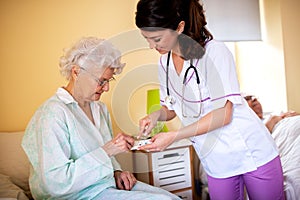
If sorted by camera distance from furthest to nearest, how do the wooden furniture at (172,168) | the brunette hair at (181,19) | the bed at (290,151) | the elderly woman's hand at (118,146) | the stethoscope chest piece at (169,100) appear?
the wooden furniture at (172,168)
the bed at (290,151)
the stethoscope chest piece at (169,100)
the elderly woman's hand at (118,146)
the brunette hair at (181,19)

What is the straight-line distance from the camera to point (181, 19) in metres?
0.92

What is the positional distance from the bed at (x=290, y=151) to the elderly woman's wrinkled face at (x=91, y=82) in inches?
35.6

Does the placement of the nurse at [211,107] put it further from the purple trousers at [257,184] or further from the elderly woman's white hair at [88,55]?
the elderly woman's white hair at [88,55]

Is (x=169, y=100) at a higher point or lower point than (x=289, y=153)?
higher

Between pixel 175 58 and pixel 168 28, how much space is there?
173mm

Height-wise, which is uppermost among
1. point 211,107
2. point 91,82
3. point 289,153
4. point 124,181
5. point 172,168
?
point 91,82

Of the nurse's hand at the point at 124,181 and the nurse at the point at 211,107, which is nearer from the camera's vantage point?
the nurse at the point at 211,107

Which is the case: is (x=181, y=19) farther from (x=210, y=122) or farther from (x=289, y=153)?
(x=289, y=153)

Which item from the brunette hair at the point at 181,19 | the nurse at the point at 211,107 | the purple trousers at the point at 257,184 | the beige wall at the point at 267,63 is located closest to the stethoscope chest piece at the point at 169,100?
the nurse at the point at 211,107

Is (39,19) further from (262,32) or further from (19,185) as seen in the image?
(262,32)

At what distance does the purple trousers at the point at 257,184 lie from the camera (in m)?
0.97

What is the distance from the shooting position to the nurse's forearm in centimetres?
90

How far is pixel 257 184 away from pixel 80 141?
64 centimetres

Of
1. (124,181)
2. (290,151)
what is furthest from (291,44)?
(124,181)
